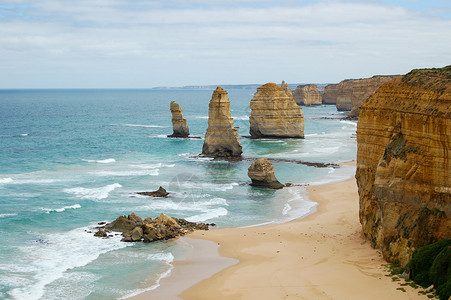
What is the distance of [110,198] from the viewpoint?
41.0 meters

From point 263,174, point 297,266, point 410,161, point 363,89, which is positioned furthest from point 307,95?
point 410,161

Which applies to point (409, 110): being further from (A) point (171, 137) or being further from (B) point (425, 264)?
(A) point (171, 137)

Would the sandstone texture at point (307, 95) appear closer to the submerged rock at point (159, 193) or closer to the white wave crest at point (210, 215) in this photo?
the submerged rock at point (159, 193)

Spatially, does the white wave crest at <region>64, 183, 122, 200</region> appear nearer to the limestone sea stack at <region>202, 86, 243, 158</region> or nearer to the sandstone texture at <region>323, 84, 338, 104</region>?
the limestone sea stack at <region>202, 86, 243, 158</region>

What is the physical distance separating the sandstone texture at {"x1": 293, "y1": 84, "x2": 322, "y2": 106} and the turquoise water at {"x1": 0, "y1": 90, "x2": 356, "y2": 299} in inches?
3705

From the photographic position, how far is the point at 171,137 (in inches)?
3280

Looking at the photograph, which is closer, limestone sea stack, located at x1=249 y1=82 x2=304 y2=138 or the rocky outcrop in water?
the rocky outcrop in water

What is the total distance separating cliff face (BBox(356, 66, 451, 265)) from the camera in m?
20.8

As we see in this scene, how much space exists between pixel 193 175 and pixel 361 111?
27.2 metres

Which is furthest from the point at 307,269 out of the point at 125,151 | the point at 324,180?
the point at 125,151

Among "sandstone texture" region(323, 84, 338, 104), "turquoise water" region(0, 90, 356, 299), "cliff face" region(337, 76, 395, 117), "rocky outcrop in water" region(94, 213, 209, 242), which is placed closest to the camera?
"turquoise water" region(0, 90, 356, 299)

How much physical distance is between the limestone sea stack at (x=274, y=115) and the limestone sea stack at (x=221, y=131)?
18.1 meters

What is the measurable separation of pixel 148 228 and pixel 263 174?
630 inches

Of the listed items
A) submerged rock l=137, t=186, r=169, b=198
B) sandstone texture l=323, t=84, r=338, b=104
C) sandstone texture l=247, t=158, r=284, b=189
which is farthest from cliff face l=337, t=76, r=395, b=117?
submerged rock l=137, t=186, r=169, b=198
